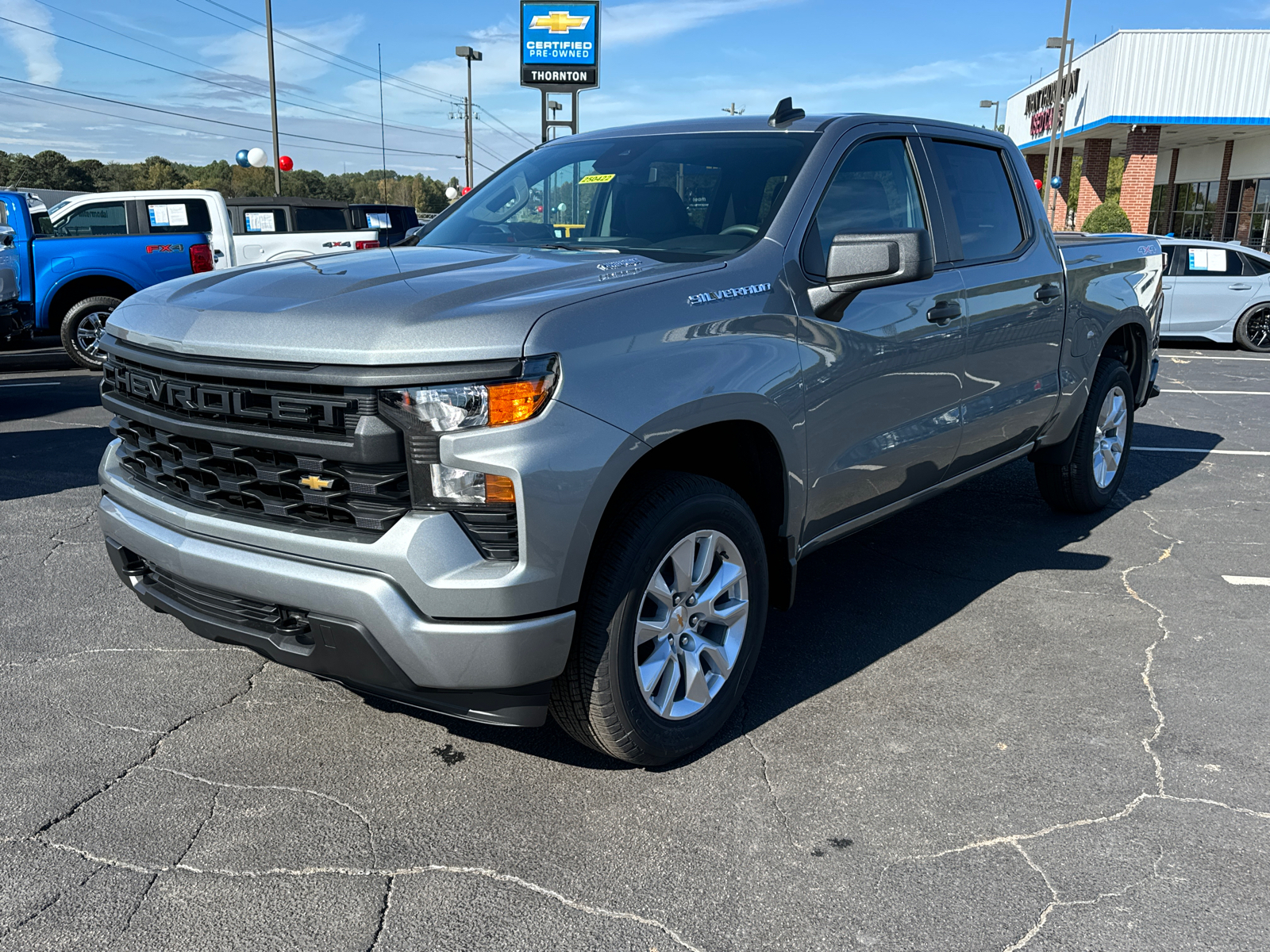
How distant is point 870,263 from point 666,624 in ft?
4.33

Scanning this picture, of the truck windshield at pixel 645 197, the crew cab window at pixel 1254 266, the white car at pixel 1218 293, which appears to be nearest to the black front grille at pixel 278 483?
the truck windshield at pixel 645 197

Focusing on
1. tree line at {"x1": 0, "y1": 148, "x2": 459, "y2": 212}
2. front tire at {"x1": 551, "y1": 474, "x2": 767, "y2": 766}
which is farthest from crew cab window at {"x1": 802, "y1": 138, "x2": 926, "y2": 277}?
tree line at {"x1": 0, "y1": 148, "x2": 459, "y2": 212}

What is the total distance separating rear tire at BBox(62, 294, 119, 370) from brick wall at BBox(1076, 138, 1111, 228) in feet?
101

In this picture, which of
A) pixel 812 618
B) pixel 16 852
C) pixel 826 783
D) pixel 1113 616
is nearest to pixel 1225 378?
pixel 1113 616

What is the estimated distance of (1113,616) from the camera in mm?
4559

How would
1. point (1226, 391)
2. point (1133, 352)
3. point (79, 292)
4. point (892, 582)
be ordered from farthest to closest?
point (79, 292) < point (1226, 391) < point (1133, 352) < point (892, 582)

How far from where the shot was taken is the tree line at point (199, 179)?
2734 inches

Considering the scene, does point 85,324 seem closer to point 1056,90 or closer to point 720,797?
point 720,797

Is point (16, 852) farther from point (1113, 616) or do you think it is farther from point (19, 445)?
point (19, 445)

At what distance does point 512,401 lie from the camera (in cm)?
260

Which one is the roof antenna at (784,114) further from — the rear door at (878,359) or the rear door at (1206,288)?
the rear door at (1206,288)

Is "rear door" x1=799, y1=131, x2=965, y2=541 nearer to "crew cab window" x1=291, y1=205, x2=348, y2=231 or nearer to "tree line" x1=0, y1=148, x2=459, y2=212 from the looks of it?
"crew cab window" x1=291, y1=205, x2=348, y2=231

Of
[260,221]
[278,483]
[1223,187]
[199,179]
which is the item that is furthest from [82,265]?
[199,179]

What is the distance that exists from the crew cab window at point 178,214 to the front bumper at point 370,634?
11241 millimetres
